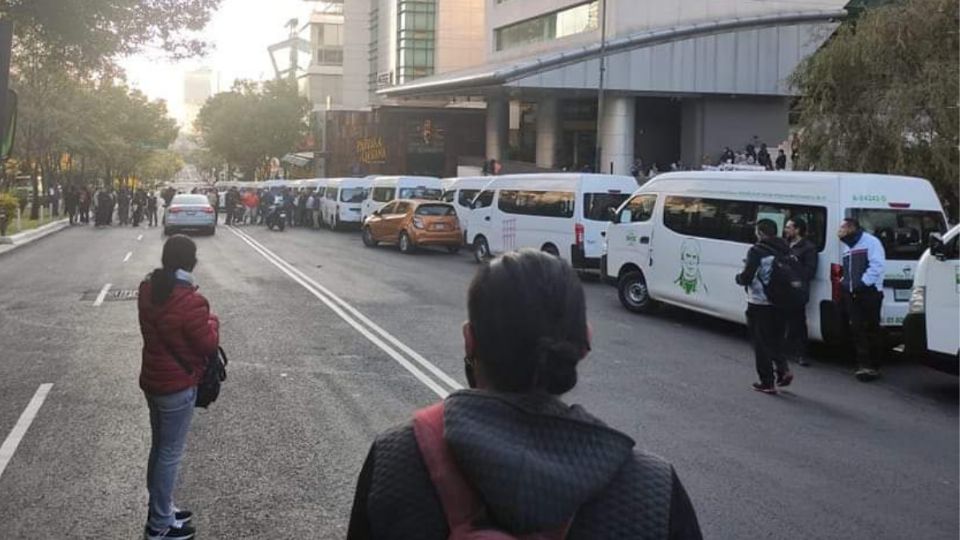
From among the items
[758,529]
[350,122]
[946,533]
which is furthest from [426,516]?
[350,122]

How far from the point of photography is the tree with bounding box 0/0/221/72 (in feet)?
46.5

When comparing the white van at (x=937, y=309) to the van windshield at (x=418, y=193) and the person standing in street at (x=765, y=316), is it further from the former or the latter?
the van windshield at (x=418, y=193)

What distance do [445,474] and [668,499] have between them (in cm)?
40

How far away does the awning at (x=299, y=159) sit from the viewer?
8169 centimetres

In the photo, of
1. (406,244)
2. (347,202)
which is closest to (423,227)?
(406,244)

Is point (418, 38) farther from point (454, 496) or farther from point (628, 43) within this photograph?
point (454, 496)

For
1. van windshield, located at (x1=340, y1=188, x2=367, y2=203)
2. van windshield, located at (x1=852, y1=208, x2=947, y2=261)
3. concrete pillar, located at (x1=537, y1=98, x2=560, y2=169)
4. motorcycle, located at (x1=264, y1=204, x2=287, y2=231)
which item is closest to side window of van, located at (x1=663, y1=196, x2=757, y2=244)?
van windshield, located at (x1=852, y1=208, x2=947, y2=261)

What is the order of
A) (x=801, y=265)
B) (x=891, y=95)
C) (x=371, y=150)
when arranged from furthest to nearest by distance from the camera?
(x=371, y=150) → (x=891, y=95) → (x=801, y=265)

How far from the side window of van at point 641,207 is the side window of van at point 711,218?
55 centimetres

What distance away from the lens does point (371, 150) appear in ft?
220

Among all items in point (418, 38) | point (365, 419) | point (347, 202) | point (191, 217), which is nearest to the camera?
point (365, 419)

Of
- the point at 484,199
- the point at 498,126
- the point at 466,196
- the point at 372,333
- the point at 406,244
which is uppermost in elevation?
the point at 498,126

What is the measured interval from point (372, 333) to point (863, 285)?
5.72m

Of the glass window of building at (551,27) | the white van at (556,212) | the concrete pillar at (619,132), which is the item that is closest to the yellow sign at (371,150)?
the glass window of building at (551,27)
